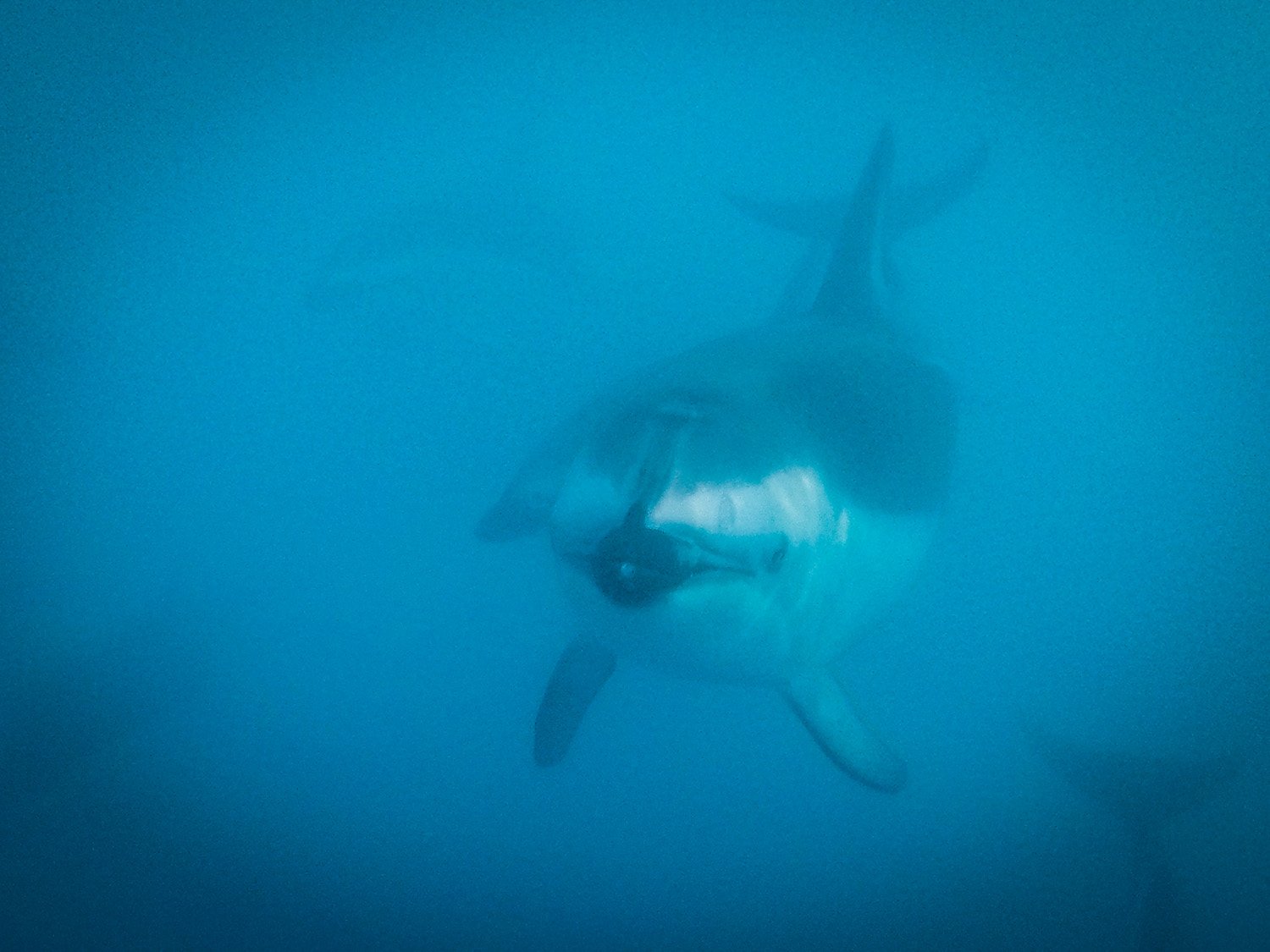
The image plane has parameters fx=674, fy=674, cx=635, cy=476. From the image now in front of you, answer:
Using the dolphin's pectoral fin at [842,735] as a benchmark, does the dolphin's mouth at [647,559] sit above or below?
below

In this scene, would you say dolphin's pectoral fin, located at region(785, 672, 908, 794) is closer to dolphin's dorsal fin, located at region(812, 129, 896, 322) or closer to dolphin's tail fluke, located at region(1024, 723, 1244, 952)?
dolphin's dorsal fin, located at region(812, 129, 896, 322)

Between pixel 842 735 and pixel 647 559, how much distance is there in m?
2.49

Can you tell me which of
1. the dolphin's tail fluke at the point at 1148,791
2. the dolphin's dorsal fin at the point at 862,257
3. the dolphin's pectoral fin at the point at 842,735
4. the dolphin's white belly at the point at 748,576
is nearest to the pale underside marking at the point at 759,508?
the dolphin's white belly at the point at 748,576

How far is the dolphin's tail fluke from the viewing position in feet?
20.0

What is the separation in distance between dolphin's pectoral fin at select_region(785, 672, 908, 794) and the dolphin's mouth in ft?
6.40

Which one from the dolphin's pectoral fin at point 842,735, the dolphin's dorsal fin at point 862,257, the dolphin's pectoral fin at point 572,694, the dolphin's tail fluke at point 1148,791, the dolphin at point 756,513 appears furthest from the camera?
the dolphin's tail fluke at point 1148,791

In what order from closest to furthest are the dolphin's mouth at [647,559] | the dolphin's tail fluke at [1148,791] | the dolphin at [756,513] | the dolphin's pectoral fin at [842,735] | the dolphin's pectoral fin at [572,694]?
the dolphin's mouth at [647,559] < the dolphin at [756,513] < the dolphin's pectoral fin at [842,735] < the dolphin's pectoral fin at [572,694] < the dolphin's tail fluke at [1148,791]

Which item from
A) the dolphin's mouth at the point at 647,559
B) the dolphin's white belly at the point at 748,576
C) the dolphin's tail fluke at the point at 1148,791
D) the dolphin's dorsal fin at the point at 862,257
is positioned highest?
the dolphin's dorsal fin at the point at 862,257

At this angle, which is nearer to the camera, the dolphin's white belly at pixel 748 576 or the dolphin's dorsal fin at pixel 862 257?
the dolphin's white belly at pixel 748 576

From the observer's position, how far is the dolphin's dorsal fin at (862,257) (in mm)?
5074

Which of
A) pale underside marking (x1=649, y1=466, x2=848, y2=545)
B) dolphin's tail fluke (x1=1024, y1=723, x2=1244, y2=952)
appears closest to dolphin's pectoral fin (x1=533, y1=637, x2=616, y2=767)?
pale underside marking (x1=649, y1=466, x2=848, y2=545)

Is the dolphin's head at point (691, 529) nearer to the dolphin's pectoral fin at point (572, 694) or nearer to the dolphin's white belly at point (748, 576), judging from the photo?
the dolphin's white belly at point (748, 576)

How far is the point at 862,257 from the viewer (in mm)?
5293

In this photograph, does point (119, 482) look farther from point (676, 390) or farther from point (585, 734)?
point (676, 390)
